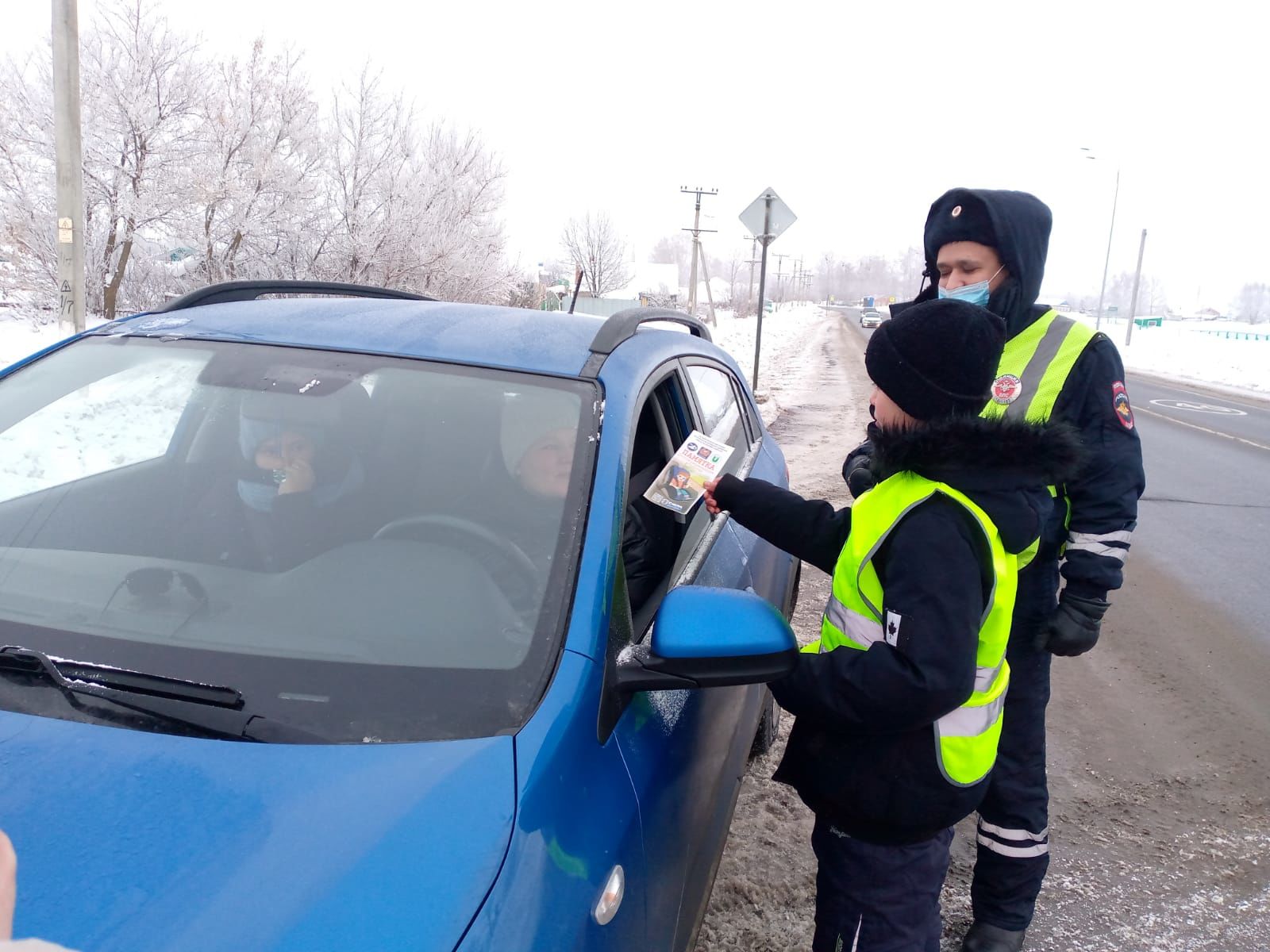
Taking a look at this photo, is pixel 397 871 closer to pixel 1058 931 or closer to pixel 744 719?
pixel 744 719

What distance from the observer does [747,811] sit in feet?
10.1

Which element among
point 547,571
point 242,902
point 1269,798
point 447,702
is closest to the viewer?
point 242,902

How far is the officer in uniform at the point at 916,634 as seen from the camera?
1.62m

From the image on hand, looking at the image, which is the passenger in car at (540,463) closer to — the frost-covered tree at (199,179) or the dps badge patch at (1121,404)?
the dps badge patch at (1121,404)

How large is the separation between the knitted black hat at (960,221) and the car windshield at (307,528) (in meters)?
1.15

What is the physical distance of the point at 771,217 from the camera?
482 inches

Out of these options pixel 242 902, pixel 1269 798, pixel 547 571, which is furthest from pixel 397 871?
pixel 1269 798

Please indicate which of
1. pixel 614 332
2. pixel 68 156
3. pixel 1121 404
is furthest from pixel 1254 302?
pixel 614 332

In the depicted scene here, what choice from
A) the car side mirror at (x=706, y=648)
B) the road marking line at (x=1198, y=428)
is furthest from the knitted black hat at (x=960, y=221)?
the road marking line at (x=1198, y=428)

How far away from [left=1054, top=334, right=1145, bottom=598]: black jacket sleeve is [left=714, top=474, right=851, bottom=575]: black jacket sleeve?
67cm

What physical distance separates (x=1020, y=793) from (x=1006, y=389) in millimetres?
1079

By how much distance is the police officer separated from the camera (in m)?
2.28

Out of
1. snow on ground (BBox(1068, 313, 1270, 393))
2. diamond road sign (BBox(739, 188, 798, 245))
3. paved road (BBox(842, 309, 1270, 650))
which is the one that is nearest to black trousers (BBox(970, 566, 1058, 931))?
paved road (BBox(842, 309, 1270, 650))

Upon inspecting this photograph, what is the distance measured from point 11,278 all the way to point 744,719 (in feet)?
58.7
